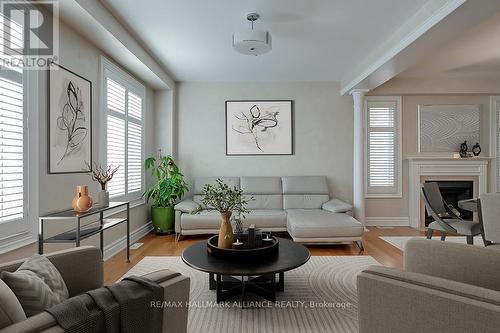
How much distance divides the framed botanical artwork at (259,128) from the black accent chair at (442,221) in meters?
2.33

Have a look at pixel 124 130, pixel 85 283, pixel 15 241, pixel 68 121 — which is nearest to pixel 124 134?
pixel 124 130

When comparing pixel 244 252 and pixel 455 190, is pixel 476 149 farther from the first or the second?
pixel 244 252

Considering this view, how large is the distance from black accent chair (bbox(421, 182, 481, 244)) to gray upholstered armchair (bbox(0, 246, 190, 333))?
10.3 feet

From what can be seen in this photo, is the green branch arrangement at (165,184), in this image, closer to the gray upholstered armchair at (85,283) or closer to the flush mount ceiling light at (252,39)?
the flush mount ceiling light at (252,39)

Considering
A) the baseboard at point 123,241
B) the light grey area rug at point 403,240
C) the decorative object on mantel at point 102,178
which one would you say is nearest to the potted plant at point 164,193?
the baseboard at point 123,241

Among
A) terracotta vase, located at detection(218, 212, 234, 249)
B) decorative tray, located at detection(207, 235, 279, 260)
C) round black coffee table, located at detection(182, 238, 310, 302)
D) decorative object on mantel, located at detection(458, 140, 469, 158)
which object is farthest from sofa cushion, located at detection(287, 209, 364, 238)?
decorative object on mantel, located at detection(458, 140, 469, 158)

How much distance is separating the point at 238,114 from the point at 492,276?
14.5ft

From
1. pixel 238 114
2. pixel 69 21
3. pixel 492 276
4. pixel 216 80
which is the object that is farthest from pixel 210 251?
pixel 216 80

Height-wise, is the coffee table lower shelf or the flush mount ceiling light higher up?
the flush mount ceiling light

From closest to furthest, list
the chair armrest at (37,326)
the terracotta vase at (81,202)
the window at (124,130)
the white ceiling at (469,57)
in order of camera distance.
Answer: the chair armrest at (37,326) → the terracotta vase at (81,202) → the white ceiling at (469,57) → the window at (124,130)

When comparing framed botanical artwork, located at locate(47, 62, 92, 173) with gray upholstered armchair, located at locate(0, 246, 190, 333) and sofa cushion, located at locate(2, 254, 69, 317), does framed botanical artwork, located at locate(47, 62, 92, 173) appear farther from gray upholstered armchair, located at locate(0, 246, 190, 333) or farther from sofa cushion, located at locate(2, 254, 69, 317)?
sofa cushion, located at locate(2, 254, 69, 317)

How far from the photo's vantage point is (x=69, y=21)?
9.02ft

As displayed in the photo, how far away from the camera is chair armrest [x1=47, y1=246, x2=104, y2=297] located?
1.53 m

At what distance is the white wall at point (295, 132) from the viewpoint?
5324 mm
